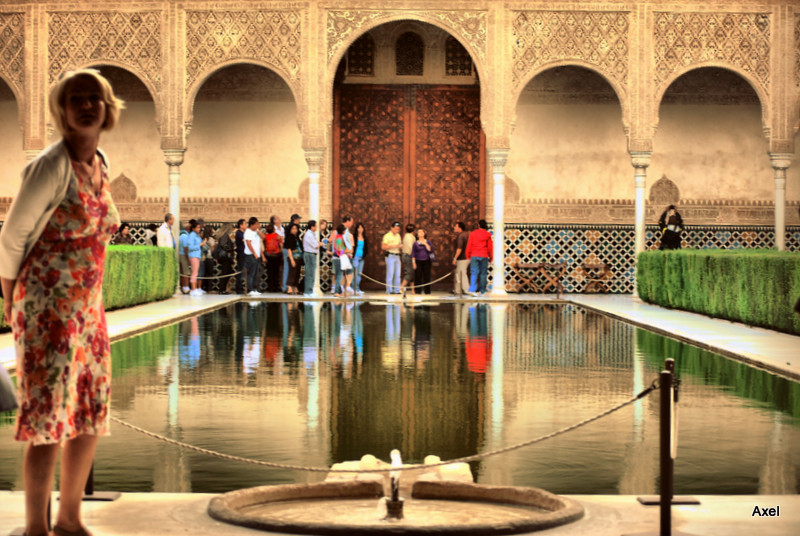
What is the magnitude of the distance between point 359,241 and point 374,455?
49.5 ft

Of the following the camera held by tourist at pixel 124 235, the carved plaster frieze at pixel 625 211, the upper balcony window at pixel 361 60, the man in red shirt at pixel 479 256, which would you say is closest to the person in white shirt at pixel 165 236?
the camera held by tourist at pixel 124 235

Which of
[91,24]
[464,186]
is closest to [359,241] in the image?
[464,186]

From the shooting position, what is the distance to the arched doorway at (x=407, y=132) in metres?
22.5

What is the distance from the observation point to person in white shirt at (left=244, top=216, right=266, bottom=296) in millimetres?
20469

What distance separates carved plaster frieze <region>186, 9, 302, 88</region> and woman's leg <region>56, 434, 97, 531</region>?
1677 cm

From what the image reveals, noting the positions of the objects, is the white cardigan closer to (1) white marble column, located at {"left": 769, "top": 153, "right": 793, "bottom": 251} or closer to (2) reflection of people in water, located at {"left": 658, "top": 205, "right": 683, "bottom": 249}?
(2) reflection of people in water, located at {"left": 658, "top": 205, "right": 683, "bottom": 249}

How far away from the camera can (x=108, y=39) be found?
66.4 feet

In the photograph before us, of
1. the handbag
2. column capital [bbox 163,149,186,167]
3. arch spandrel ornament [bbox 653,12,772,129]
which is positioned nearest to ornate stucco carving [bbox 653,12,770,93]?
arch spandrel ornament [bbox 653,12,772,129]

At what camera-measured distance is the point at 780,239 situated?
20.4 meters

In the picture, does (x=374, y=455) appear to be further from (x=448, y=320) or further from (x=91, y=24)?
(x=91, y=24)

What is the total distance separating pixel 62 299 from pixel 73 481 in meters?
0.56

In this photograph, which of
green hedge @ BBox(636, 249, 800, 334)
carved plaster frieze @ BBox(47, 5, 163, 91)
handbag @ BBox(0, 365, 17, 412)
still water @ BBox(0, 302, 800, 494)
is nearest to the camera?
handbag @ BBox(0, 365, 17, 412)

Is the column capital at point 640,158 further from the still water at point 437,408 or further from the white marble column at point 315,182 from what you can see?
the still water at point 437,408

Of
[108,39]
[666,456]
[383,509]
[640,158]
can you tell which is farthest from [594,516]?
[108,39]
